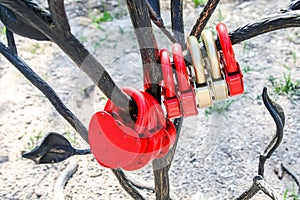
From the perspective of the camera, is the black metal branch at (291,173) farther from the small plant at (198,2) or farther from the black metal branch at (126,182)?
the small plant at (198,2)

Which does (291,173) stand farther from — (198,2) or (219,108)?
(198,2)

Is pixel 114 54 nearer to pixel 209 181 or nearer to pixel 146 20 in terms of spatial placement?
pixel 209 181

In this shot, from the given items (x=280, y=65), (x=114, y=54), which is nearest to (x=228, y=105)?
(x=280, y=65)

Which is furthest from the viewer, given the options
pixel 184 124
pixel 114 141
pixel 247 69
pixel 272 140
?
pixel 247 69

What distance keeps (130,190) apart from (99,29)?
1.03m

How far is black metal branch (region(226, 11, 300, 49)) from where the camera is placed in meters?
0.60

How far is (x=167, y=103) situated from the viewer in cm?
63

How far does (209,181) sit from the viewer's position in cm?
123

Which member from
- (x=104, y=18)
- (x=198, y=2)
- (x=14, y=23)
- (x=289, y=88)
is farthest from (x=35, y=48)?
(x=14, y=23)

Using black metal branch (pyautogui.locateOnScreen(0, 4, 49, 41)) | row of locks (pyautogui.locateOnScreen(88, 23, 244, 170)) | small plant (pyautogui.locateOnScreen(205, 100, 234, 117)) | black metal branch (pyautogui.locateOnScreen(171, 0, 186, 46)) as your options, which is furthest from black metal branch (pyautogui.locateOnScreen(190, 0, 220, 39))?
small plant (pyautogui.locateOnScreen(205, 100, 234, 117))

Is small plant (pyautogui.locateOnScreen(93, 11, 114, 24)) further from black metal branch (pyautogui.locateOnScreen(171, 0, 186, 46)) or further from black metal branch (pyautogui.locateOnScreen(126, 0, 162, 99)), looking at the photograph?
black metal branch (pyautogui.locateOnScreen(126, 0, 162, 99))

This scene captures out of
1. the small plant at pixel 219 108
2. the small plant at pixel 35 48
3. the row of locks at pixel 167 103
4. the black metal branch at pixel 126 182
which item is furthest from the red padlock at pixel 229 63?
the small plant at pixel 35 48

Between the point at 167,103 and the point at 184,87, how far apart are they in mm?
33

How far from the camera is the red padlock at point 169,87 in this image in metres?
0.62
